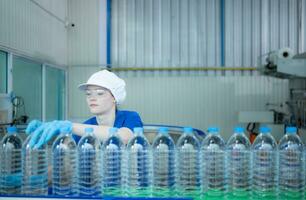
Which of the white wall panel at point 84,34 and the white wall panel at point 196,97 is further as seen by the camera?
the white wall panel at point 84,34

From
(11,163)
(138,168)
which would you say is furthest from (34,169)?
(138,168)

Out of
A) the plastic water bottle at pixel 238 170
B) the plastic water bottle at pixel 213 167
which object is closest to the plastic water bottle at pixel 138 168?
the plastic water bottle at pixel 213 167

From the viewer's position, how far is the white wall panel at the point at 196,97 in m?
7.38

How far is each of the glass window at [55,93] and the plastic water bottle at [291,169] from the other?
18.0 feet

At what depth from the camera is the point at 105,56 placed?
764cm

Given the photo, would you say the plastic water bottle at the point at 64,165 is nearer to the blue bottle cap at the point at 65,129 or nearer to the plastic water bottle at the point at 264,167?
the blue bottle cap at the point at 65,129

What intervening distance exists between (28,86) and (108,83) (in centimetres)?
386

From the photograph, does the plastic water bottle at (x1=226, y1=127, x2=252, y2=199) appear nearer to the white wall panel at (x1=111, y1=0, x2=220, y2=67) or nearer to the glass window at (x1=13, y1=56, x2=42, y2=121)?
the glass window at (x1=13, y1=56, x2=42, y2=121)

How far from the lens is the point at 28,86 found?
18.9 feet

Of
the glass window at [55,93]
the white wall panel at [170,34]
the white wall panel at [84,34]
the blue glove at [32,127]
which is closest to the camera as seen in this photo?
the blue glove at [32,127]

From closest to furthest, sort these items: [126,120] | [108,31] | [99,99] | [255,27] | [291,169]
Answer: [291,169], [99,99], [126,120], [255,27], [108,31]

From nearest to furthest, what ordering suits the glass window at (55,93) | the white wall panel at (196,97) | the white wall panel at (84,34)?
the glass window at (55,93)
the white wall panel at (196,97)
the white wall panel at (84,34)

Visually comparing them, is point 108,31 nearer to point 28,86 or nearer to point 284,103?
point 28,86

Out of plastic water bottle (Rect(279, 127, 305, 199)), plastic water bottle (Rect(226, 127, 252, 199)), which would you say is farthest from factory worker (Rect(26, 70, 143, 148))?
plastic water bottle (Rect(279, 127, 305, 199))
